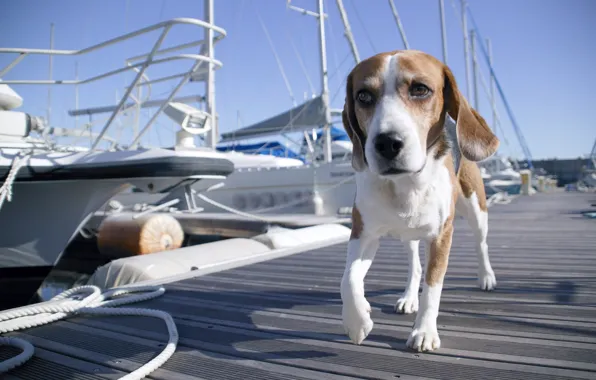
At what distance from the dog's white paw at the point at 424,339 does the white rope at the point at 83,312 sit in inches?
41.0

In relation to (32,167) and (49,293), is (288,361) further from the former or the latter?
(49,293)

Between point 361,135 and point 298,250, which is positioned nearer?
point 361,135

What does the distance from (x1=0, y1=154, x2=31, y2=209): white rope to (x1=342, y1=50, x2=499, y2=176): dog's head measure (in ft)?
14.6

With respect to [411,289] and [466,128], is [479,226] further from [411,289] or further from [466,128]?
[466,128]

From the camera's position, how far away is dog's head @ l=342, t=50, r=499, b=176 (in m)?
1.57

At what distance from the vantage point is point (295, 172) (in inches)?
612

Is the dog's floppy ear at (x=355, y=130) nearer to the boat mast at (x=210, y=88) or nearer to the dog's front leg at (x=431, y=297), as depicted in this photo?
the dog's front leg at (x=431, y=297)

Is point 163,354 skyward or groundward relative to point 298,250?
skyward

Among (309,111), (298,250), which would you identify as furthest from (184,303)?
(309,111)

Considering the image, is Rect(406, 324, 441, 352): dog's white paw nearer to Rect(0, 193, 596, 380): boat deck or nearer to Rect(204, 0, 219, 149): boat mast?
Rect(0, 193, 596, 380): boat deck

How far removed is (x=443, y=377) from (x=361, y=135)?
3.22ft

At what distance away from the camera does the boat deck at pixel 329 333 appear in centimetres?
169

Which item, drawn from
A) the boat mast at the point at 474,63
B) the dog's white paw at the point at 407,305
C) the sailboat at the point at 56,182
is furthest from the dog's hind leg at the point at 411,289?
the boat mast at the point at 474,63

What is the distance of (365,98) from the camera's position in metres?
1.70
